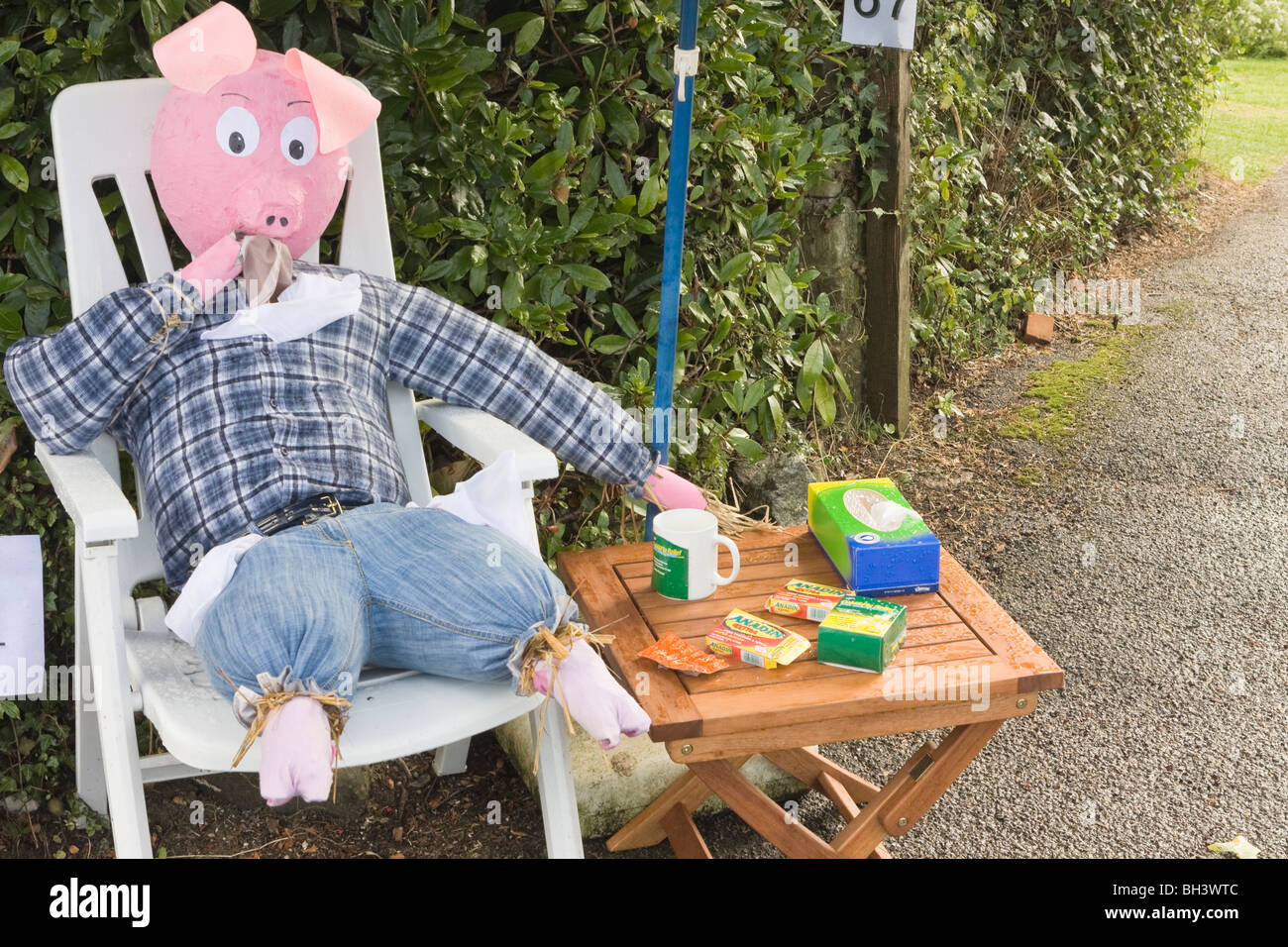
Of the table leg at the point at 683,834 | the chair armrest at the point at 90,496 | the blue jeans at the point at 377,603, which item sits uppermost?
the chair armrest at the point at 90,496

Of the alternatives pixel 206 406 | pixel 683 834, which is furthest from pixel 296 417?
pixel 683 834

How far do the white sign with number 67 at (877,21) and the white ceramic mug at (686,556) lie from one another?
1.65 metres

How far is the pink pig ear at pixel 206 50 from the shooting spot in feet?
6.22

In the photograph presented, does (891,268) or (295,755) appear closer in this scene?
(295,755)

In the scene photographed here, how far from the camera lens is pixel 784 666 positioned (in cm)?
179

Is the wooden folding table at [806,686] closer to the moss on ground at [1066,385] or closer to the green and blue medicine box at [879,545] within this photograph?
the green and blue medicine box at [879,545]

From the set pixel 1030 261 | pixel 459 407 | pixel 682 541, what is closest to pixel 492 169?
pixel 459 407

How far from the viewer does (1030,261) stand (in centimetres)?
517

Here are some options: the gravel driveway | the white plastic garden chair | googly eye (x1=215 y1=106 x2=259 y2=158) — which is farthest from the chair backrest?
the gravel driveway

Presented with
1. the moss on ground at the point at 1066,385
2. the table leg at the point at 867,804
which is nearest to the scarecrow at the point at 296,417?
the table leg at the point at 867,804

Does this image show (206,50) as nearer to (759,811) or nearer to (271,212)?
(271,212)

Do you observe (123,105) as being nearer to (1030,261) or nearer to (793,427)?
(793,427)

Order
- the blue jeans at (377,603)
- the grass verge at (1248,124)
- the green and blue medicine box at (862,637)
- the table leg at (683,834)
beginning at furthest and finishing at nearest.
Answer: the grass verge at (1248,124), the table leg at (683,834), the green and blue medicine box at (862,637), the blue jeans at (377,603)

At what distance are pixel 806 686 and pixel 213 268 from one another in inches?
42.0
